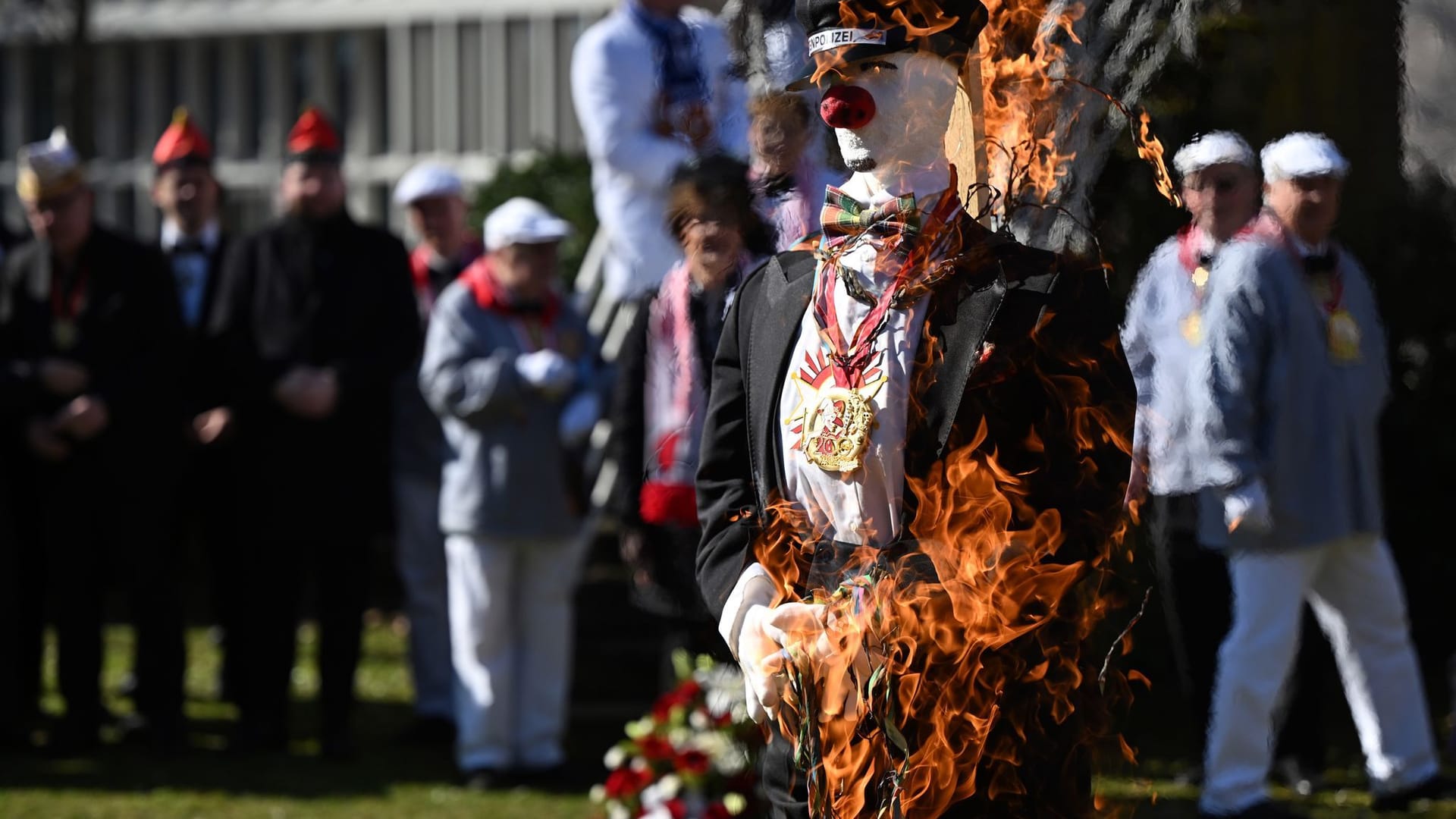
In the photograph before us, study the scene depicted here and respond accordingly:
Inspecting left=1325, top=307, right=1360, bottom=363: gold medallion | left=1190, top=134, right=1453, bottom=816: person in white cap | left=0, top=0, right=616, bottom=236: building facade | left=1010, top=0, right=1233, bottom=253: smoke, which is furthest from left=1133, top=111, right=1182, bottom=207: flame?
left=0, top=0, right=616, bottom=236: building facade

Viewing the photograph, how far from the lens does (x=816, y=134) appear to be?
3.42 metres

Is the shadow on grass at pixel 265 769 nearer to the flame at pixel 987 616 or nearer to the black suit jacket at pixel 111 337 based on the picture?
the black suit jacket at pixel 111 337

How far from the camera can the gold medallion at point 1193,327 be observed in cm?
453

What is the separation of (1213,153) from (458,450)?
4.36 m

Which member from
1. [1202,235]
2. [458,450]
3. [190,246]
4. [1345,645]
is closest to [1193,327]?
[1202,235]

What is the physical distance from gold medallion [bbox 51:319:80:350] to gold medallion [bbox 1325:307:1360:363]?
15.6 feet

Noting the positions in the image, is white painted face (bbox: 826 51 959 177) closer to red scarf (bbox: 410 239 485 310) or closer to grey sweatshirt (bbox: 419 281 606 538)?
grey sweatshirt (bbox: 419 281 606 538)

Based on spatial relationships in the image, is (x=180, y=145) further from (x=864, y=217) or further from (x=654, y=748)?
(x=864, y=217)

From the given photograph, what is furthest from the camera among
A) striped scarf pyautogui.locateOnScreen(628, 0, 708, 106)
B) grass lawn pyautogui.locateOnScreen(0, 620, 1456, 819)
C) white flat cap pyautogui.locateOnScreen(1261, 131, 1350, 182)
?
grass lawn pyautogui.locateOnScreen(0, 620, 1456, 819)

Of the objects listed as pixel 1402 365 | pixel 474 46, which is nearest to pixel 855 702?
pixel 1402 365

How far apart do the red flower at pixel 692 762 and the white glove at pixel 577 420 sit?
183cm

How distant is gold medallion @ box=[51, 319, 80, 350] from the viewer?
25.2 feet

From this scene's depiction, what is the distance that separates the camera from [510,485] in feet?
23.7

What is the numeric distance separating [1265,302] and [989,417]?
270 cm
